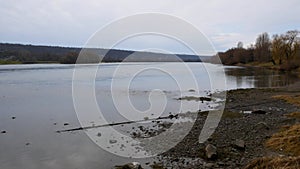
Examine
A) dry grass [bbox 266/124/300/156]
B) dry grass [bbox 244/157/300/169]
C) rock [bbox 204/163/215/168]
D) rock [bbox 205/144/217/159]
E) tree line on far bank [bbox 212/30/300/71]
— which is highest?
tree line on far bank [bbox 212/30/300/71]

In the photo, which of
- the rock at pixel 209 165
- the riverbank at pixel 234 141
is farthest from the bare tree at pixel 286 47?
the rock at pixel 209 165

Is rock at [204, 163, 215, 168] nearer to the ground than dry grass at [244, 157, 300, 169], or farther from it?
nearer to the ground

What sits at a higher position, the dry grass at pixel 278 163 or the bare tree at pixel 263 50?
the bare tree at pixel 263 50

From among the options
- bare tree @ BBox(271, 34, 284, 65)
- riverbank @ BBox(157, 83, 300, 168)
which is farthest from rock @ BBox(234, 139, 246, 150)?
bare tree @ BBox(271, 34, 284, 65)

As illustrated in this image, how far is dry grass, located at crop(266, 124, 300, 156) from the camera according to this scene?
10.9 meters

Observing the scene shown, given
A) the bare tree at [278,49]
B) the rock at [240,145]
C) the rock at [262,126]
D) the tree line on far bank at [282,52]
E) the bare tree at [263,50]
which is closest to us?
the rock at [240,145]

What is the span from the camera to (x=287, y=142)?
38.3 feet

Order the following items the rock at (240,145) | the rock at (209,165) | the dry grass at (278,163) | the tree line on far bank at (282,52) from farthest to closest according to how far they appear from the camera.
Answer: the tree line on far bank at (282,52), the rock at (240,145), the rock at (209,165), the dry grass at (278,163)

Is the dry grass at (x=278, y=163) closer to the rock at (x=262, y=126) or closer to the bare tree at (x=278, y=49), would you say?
the rock at (x=262, y=126)

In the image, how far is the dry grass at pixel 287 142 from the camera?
35.8ft

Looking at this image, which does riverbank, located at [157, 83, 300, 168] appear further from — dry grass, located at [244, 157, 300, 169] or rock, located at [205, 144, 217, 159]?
dry grass, located at [244, 157, 300, 169]

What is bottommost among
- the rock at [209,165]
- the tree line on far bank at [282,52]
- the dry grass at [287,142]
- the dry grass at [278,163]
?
the rock at [209,165]

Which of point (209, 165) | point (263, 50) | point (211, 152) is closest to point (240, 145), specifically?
point (211, 152)

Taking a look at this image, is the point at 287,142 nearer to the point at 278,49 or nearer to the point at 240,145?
the point at 240,145
